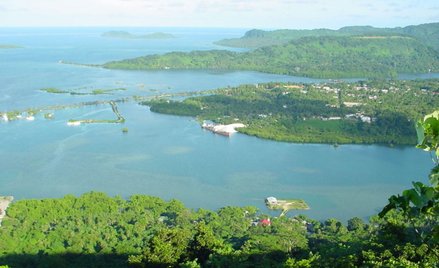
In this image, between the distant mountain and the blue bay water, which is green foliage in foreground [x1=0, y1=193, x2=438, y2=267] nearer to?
the blue bay water

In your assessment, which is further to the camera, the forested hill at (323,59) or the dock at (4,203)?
the forested hill at (323,59)

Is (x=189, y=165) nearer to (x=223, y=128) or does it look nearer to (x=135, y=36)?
(x=223, y=128)

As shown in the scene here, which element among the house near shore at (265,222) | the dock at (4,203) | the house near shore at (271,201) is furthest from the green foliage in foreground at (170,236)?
the house near shore at (271,201)

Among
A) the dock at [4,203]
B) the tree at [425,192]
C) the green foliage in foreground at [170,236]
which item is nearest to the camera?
the tree at [425,192]

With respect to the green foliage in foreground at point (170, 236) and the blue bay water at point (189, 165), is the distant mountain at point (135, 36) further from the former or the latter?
the green foliage in foreground at point (170, 236)

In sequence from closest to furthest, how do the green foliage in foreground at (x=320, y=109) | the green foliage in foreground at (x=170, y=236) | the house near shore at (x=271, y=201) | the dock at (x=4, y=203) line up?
1. the green foliage in foreground at (x=170, y=236)
2. the dock at (x=4, y=203)
3. the house near shore at (x=271, y=201)
4. the green foliage in foreground at (x=320, y=109)

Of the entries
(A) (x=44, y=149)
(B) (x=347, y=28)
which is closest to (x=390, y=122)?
(A) (x=44, y=149)
